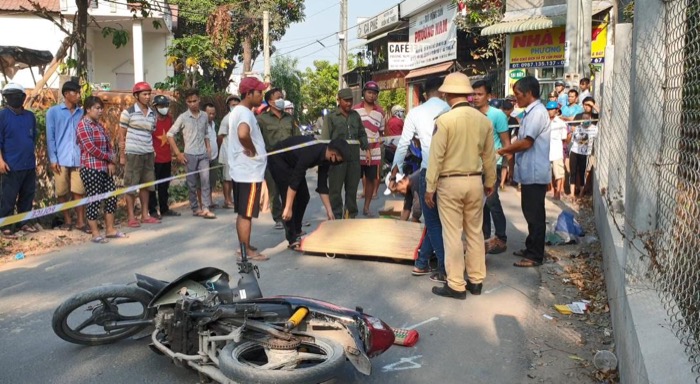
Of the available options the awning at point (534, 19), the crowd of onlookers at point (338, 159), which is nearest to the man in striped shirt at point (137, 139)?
the crowd of onlookers at point (338, 159)

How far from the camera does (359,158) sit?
9.05 metres

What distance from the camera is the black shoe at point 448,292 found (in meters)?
5.50

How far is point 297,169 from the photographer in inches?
272

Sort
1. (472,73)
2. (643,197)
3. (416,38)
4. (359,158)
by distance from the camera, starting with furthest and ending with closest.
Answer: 1. (416,38)
2. (472,73)
3. (359,158)
4. (643,197)

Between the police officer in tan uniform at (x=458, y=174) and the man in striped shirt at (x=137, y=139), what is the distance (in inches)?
198

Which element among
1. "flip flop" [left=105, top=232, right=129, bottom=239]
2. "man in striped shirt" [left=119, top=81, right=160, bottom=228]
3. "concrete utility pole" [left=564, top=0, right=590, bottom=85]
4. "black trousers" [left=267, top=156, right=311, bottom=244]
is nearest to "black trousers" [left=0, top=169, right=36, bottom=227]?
"flip flop" [left=105, top=232, right=129, bottom=239]

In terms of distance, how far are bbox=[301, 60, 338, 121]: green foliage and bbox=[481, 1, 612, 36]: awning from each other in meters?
31.0

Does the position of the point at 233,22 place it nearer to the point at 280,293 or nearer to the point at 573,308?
the point at 280,293

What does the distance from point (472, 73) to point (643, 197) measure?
67.8 feet

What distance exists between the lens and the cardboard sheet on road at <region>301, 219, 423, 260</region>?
6738mm

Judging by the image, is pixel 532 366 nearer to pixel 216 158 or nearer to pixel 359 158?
pixel 359 158

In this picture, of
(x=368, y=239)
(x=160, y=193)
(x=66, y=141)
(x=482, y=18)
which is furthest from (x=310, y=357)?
(x=482, y=18)

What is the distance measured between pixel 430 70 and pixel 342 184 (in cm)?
1752

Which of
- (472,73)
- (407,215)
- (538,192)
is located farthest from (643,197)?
(472,73)
